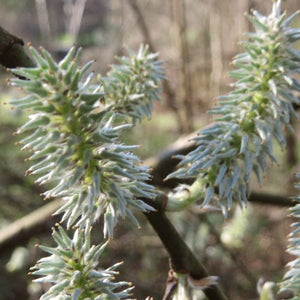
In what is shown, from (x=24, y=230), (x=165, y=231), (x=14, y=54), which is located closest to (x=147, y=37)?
(x=24, y=230)

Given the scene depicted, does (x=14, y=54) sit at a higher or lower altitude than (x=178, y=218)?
higher

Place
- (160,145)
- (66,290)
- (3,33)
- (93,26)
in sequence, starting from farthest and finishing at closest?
1. (93,26)
2. (160,145)
3. (3,33)
4. (66,290)

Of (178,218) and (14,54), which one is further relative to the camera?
(178,218)

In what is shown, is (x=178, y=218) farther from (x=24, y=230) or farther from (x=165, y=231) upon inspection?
(x=165, y=231)

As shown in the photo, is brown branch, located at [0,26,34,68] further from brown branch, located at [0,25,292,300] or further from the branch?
the branch

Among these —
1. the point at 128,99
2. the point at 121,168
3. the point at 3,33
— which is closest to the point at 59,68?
the point at 121,168

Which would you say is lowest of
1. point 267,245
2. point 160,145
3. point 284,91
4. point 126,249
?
point 267,245

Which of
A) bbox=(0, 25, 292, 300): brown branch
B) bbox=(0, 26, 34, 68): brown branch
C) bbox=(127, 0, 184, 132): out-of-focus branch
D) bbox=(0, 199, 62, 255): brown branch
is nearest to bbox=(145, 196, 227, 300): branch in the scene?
bbox=(0, 25, 292, 300): brown branch

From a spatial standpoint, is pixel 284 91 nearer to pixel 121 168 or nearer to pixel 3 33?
pixel 121 168

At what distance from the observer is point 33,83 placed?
67 centimetres

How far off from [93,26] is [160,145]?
14.2ft

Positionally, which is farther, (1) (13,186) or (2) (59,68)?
(1) (13,186)

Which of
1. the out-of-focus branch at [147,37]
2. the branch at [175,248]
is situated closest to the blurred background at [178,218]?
the out-of-focus branch at [147,37]

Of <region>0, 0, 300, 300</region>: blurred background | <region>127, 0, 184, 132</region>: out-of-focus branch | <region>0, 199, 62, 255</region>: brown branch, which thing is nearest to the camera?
<region>0, 199, 62, 255</region>: brown branch
